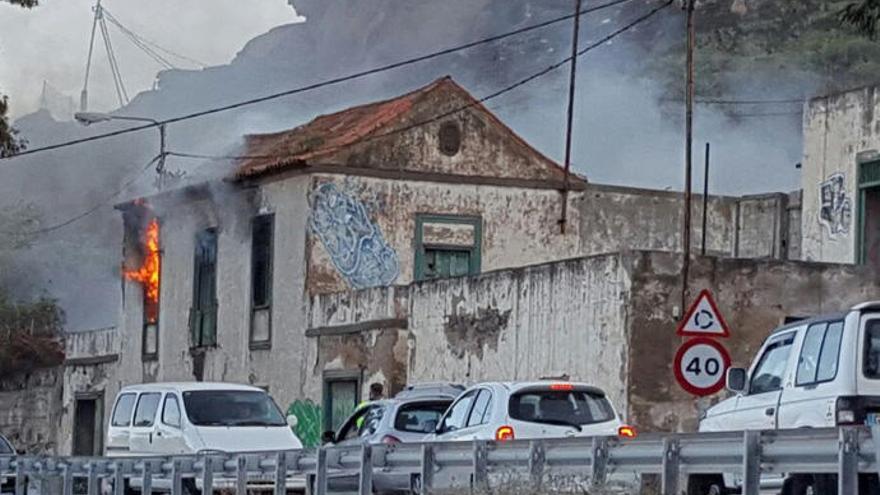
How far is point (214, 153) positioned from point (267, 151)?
3505 mm

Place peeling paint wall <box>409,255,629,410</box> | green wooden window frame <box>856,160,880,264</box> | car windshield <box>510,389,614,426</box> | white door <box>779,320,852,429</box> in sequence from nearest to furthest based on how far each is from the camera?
1. white door <box>779,320,852,429</box>
2. car windshield <box>510,389,614,426</box>
3. peeling paint wall <box>409,255,629,410</box>
4. green wooden window frame <box>856,160,880,264</box>

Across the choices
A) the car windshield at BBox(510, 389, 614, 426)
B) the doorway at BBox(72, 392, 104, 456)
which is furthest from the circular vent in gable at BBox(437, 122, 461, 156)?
the car windshield at BBox(510, 389, 614, 426)

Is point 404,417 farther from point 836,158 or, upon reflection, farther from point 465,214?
point 465,214

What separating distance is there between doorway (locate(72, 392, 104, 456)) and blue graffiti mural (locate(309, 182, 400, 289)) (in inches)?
465

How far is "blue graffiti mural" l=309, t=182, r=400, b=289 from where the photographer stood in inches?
1528

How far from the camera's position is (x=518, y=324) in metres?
31.2

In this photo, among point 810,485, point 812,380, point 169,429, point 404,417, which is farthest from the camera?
point 169,429

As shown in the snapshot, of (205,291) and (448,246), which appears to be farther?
(205,291)

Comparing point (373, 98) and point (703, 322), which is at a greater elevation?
point (373, 98)

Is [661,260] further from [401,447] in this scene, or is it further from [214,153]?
[214,153]

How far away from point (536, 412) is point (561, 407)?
366 millimetres

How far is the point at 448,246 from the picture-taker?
40188mm

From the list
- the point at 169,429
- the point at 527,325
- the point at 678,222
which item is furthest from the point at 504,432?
the point at 678,222

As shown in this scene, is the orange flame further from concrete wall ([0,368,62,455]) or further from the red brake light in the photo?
the red brake light
